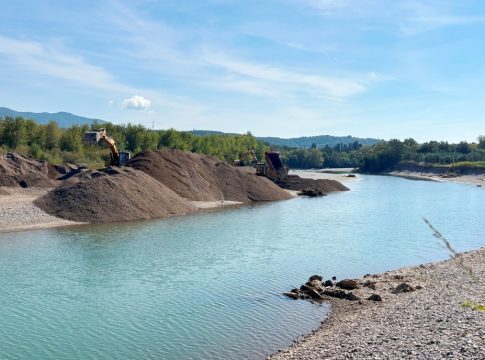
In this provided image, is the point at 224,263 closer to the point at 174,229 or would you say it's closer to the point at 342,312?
the point at 342,312

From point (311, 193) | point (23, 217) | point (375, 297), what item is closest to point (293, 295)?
point (375, 297)

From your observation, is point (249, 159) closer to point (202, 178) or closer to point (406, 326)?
point (202, 178)

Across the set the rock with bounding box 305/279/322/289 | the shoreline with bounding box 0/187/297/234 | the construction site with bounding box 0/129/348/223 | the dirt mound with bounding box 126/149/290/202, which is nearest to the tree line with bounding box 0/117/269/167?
the construction site with bounding box 0/129/348/223

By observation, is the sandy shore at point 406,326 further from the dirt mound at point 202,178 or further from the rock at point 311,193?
the rock at point 311,193

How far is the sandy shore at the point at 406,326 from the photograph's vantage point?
12.6 metres

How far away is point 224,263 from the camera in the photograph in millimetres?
26641

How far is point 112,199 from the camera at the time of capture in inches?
1715

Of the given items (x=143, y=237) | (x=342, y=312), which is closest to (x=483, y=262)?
(x=342, y=312)

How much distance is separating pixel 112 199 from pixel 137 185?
406 cm

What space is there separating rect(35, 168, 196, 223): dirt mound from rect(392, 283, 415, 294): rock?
2683cm

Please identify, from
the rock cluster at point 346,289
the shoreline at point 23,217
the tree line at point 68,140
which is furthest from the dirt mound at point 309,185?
the rock cluster at point 346,289

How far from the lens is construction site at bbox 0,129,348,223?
4234cm

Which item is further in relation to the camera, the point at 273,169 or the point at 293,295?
the point at 273,169

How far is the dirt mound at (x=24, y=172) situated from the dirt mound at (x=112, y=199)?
10.8m
